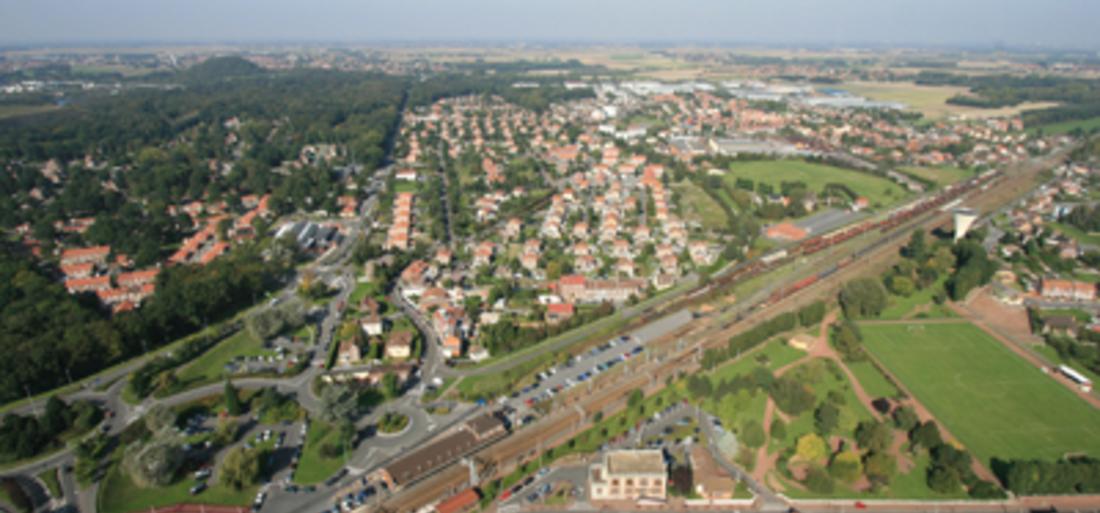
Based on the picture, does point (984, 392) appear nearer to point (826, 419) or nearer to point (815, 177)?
point (826, 419)

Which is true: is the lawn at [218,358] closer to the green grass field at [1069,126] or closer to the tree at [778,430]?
the tree at [778,430]

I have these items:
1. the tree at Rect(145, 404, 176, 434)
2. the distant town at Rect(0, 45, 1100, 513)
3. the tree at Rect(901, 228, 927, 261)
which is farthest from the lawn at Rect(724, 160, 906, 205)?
the tree at Rect(145, 404, 176, 434)

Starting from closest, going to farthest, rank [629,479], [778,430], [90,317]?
[629,479], [778,430], [90,317]

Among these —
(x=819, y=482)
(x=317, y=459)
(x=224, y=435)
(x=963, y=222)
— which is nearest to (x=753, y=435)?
(x=819, y=482)

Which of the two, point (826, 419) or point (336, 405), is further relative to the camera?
point (336, 405)

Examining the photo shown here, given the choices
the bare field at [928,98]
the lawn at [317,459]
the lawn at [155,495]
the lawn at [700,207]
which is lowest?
the lawn at [155,495]

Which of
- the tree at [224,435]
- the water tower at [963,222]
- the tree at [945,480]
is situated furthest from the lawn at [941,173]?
the tree at [224,435]

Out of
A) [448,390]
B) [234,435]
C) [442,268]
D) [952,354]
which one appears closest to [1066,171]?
[952,354]

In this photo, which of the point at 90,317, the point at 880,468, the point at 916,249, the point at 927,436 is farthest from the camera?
the point at 916,249
